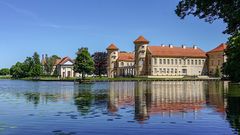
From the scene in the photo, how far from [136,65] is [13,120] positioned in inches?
4998

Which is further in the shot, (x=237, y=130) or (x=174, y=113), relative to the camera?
(x=174, y=113)

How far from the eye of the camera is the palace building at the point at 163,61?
470 feet

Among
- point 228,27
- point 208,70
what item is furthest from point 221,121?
point 208,70

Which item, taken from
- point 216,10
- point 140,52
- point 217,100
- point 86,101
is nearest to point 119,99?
point 86,101

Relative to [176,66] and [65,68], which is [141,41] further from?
[65,68]

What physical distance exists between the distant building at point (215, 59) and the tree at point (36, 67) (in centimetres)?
6122

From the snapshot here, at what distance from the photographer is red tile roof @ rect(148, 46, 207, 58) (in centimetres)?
14400

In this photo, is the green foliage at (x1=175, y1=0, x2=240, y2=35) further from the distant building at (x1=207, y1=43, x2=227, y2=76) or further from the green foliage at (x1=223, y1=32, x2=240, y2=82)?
the distant building at (x1=207, y1=43, x2=227, y2=76)

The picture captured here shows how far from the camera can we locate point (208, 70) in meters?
151

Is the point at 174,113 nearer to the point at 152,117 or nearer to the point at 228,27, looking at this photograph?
the point at 152,117

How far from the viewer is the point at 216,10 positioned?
20.4 m

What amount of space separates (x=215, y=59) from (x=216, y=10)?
422 ft

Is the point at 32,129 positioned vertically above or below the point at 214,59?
below

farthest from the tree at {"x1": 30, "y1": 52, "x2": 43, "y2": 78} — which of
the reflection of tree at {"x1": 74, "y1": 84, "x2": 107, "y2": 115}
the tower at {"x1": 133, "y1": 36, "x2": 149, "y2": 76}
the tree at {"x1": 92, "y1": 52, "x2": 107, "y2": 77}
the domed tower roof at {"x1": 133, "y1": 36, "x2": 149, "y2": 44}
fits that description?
the reflection of tree at {"x1": 74, "y1": 84, "x2": 107, "y2": 115}
